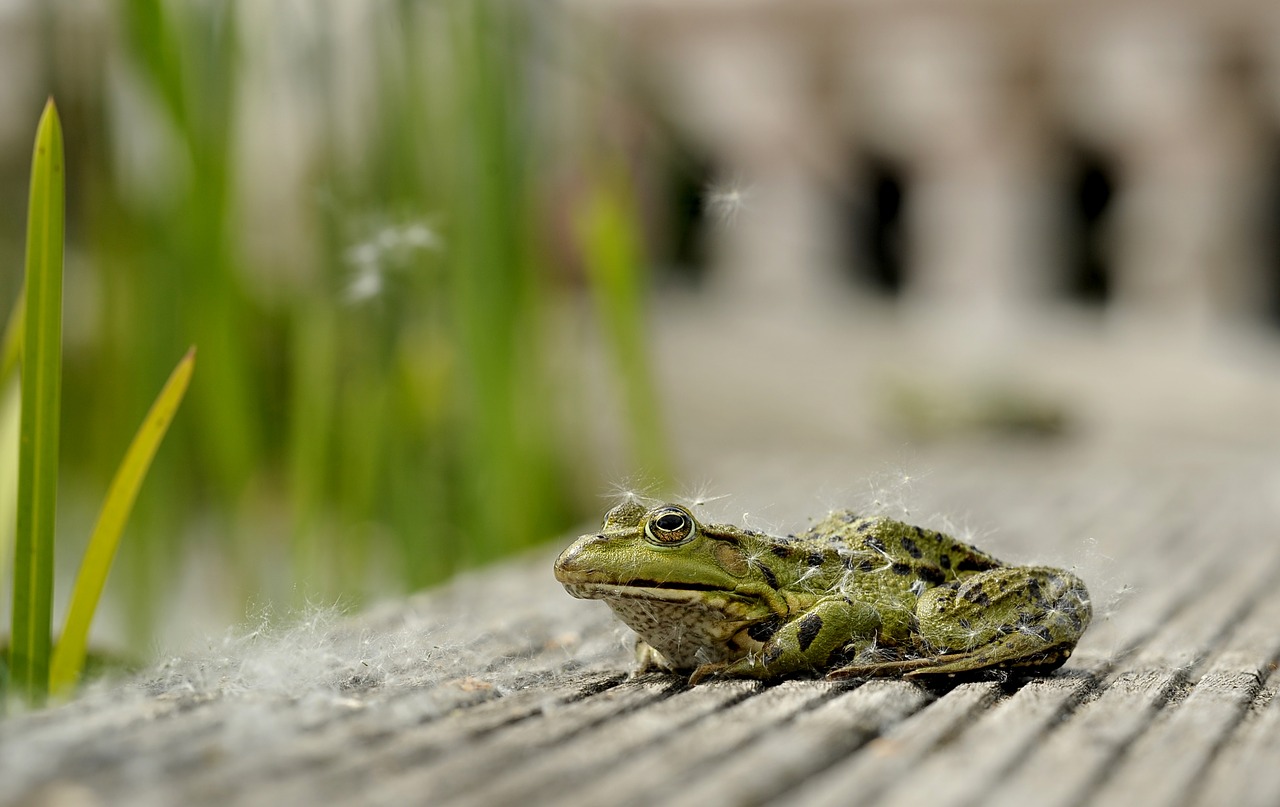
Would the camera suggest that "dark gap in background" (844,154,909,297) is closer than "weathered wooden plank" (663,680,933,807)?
No

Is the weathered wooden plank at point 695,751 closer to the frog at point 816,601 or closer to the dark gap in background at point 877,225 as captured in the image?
the frog at point 816,601

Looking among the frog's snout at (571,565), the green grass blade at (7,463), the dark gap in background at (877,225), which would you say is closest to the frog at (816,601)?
the frog's snout at (571,565)

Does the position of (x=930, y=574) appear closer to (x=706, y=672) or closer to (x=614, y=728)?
(x=706, y=672)

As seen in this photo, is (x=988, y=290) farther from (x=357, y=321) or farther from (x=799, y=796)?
(x=799, y=796)

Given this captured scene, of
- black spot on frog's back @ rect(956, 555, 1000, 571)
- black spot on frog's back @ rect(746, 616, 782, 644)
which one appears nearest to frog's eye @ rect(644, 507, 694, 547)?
black spot on frog's back @ rect(746, 616, 782, 644)

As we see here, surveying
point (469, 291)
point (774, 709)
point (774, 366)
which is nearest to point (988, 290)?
point (774, 366)

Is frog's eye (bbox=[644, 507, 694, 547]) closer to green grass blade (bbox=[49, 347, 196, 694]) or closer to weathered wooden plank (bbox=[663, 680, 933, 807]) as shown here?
weathered wooden plank (bbox=[663, 680, 933, 807])

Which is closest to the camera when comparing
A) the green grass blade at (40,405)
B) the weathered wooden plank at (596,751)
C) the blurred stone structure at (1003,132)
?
the weathered wooden plank at (596,751)
